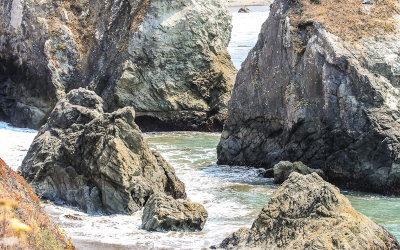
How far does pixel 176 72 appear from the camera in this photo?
29.7 meters

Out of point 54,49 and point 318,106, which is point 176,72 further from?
point 318,106

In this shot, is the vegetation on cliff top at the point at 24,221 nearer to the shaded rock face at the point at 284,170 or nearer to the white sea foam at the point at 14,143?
the shaded rock face at the point at 284,170

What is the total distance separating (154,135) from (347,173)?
12319 mm

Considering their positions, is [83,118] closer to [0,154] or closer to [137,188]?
[137,188]

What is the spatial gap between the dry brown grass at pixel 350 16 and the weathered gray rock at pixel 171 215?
8.25m

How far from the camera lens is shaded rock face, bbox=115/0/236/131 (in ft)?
95.9

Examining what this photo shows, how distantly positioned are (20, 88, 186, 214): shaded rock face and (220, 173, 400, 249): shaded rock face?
384cm

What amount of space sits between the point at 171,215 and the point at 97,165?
263 centimetres

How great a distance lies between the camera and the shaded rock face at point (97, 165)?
1343 centimetres

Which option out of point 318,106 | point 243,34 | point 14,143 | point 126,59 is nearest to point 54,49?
point 126,59

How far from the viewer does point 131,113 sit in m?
14.6

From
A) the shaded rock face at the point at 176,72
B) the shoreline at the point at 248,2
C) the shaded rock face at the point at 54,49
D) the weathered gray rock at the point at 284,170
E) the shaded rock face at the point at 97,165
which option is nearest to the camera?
the shaded rock face at the point at 97,165

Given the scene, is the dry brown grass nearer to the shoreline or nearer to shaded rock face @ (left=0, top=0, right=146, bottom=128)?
shaded rock face @ (left=0, top=0, right=146, bottom=128)

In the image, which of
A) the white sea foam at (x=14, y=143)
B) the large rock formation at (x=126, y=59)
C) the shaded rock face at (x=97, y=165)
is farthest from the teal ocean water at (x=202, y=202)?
the large rock formation at (x=126, y=59)
